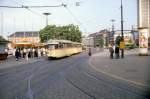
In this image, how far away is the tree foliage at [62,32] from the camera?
13525 cm

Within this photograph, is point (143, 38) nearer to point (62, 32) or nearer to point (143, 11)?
point (143, 11)

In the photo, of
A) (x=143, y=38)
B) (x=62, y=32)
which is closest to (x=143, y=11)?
(x=143, y=38)

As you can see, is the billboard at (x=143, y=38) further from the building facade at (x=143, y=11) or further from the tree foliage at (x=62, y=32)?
the tree foliage at (x=62, y=32)

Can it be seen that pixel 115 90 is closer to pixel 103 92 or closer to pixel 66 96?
pixel 103 92

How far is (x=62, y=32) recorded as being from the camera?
447 ft

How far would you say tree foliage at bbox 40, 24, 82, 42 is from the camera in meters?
135

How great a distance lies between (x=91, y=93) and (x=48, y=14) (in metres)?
72.6

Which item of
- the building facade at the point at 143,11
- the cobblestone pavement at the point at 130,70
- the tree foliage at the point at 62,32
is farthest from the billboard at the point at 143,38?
the tree foliage at the point at 62,32

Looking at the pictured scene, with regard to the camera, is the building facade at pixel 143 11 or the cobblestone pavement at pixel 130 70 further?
the building facade at pixel 143 11

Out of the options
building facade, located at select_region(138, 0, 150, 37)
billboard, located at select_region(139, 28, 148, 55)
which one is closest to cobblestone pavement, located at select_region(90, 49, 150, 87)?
billboard, located at select_region(139, 28, 148, 55)

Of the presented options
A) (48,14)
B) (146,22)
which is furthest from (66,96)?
(48,14)

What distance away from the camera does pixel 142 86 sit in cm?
1548

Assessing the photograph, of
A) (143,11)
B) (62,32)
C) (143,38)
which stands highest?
(143,11)

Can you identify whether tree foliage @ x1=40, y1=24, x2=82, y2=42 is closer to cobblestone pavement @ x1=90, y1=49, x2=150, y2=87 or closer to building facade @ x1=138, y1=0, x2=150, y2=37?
building facade @ x1=138, y1=0, x2=150, y2=37
